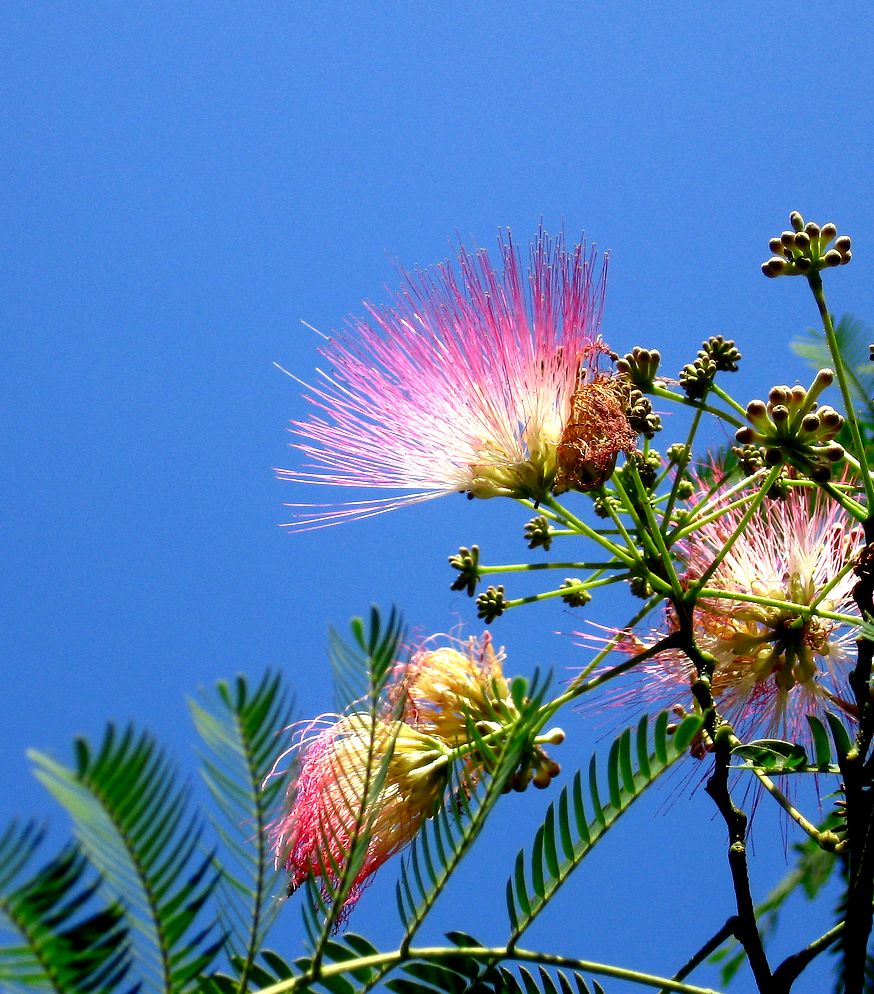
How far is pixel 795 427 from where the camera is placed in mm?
2168

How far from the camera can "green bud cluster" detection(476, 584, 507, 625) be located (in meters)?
2.42

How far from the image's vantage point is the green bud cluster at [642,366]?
2.48 meters

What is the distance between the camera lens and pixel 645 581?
2.38 meters

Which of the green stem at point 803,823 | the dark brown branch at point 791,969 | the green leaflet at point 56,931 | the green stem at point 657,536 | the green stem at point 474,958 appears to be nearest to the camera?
the green leaflet at point 56,931

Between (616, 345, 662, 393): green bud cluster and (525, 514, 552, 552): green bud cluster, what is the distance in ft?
1.19

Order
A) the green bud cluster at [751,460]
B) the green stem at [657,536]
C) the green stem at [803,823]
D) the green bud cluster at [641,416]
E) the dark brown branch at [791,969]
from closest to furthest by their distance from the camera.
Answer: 1. the dark brown branch at [791,969]
2. the green stem at [803,823]
3. the green stem at [657,536]
4. the green bud cluster at [641,416]
5. the green bud cluster at [751,460]

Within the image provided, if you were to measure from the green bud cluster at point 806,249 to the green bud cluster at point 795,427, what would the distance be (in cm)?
25

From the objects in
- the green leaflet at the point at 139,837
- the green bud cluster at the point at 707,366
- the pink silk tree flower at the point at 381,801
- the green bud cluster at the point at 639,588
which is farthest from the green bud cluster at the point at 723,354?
the green leaflet at the point at 139,837

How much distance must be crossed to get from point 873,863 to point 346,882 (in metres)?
0.95

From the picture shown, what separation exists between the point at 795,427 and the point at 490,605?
71 centimetres

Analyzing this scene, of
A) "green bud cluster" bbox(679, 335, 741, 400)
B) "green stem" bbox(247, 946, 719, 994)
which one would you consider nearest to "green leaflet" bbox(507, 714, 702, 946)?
"green stem" bbox(247, 946, 719, 994)

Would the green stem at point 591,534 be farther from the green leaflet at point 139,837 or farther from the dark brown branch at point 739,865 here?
the green leaflet at point 139,837

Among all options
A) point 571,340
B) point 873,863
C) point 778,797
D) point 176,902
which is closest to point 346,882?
point 176,902

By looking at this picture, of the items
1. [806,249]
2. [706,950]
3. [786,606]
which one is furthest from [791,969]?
[806,249]
